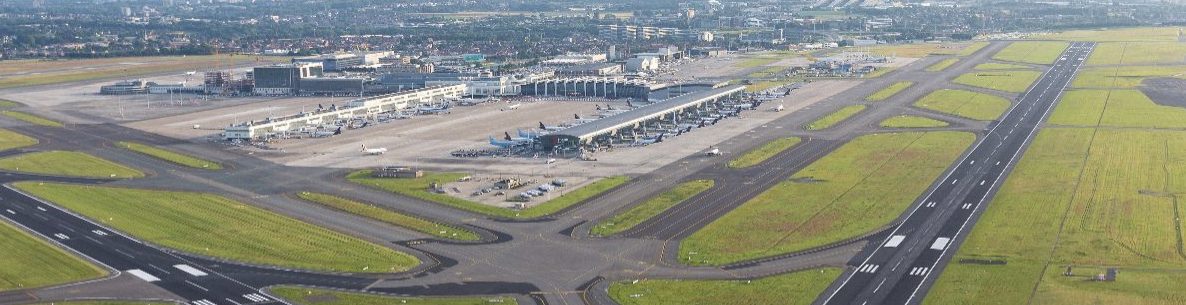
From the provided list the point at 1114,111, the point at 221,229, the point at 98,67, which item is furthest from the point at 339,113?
the point at 98,67

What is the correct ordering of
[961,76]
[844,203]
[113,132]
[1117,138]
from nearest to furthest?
[844,203]
[1117,138]
[113,132]
[961,76]

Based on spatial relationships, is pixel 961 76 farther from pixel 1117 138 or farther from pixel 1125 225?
pixel 1125 225

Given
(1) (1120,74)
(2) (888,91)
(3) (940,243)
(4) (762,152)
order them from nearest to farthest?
1. (3) (940,243)
2. (4) (762,152)
3. (2) (888,91)
4. (1) (1120,74)

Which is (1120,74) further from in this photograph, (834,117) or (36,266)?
(36,266)

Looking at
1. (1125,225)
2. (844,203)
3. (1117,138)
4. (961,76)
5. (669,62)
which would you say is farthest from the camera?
(669,62)

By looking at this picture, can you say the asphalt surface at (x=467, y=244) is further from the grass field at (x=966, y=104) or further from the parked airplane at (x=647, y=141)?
the grass field at (x=966, y=104)

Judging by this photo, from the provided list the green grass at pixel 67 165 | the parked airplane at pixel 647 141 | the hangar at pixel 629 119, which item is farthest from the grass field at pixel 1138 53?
the green grass at pixel 67 165

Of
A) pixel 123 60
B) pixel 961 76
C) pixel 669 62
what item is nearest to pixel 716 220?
pixel 961 76
